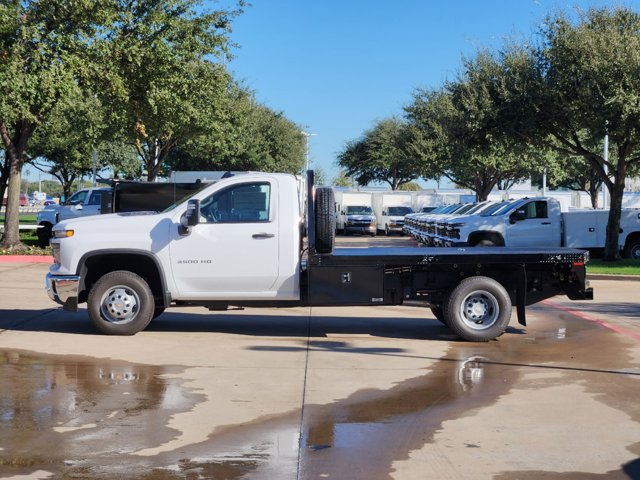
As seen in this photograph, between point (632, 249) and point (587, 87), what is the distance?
5658mm

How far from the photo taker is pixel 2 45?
2156 centimetres

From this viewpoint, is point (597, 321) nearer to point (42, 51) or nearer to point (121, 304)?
point (121, 304)

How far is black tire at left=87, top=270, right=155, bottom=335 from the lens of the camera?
10539mm

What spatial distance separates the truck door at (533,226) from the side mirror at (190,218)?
50.2ft

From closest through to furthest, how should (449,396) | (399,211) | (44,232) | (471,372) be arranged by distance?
(449,396), (471,372), (44,232), (399,211)

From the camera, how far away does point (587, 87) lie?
22891mm

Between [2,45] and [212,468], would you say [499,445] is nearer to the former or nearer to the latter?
[212,468]

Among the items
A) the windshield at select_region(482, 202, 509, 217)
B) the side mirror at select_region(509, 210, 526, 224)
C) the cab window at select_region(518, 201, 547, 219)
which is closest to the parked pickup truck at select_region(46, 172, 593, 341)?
the side mirror at select_region(509, 210, 526, 224)

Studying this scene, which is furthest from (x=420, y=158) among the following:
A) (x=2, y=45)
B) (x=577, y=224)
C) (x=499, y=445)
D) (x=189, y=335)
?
(x=499, y=445)

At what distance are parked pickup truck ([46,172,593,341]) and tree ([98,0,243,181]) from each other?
13448mm

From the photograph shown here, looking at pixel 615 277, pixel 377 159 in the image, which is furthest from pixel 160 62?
pixel 377 159

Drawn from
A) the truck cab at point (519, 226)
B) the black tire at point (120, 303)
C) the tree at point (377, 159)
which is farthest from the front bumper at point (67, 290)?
the tree at point (377, 159)

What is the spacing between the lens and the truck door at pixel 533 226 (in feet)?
78.8

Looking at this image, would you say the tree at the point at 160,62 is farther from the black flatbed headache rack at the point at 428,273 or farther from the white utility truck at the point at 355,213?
the white utility truck at the point at 355,213
